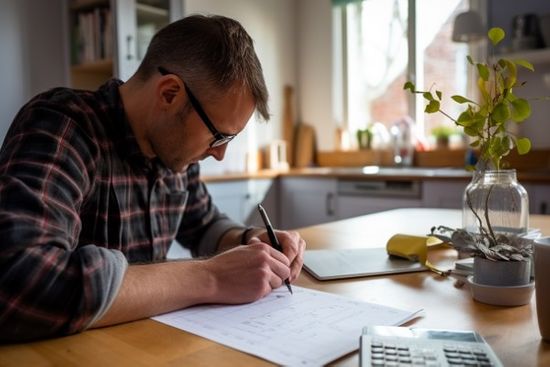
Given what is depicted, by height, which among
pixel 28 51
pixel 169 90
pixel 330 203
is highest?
pixel 28 51

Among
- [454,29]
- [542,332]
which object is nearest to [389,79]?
[454,29]

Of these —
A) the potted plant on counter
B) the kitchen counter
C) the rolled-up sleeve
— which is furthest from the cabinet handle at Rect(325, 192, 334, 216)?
the rolled-up sleeve

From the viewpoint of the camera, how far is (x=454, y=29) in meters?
3.14

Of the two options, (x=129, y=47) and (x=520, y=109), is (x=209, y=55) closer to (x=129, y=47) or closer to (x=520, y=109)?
(x=520, y=109)

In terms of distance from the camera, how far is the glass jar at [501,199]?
1031 millimetres

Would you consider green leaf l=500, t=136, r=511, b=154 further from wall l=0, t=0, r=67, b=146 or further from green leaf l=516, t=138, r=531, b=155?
wall l=0, t=0, r=67, b=146

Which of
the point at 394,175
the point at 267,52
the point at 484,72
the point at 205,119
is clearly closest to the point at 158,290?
the point at 205,119

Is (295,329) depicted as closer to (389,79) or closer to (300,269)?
(300,269)

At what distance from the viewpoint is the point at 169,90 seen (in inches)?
43.0

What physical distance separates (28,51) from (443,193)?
2.60m

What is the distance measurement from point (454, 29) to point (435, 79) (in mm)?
782

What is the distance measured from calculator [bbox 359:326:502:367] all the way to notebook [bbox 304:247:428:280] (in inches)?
15.2

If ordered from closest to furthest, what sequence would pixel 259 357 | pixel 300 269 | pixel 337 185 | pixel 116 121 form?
pixel 259 357 < pixel 300 269 < pixel 116 121 < pixel 337 185

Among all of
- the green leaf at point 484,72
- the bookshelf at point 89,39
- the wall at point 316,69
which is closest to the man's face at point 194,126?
the green leaf at point 484,72
